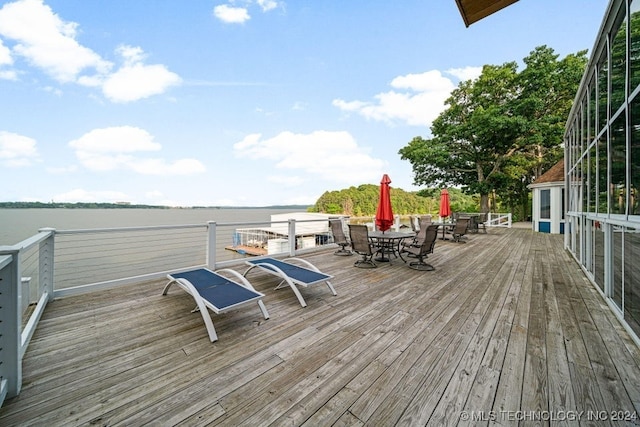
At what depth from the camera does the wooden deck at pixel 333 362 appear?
1546mm

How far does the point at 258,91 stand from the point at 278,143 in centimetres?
733

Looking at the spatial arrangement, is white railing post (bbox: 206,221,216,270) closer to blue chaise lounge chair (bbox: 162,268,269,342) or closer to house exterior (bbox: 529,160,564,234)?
blue chaise lounge chair (bbox: 162,268,269,342)

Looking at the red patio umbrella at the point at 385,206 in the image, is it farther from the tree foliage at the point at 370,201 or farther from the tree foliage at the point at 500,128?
the tree foliage at the point at 370,201

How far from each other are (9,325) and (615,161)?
6184mm

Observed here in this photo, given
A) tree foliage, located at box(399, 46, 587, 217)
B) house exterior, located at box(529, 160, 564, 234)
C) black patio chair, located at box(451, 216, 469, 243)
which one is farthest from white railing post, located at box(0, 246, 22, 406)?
tree foliage, located at box(399, 46, 587, 217)

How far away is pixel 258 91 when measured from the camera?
15219 mm

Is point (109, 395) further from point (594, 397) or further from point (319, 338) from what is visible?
point (594, 397)

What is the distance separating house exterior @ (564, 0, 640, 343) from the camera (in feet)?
8.59

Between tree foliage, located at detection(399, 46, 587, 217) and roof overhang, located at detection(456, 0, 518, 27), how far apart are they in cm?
1408

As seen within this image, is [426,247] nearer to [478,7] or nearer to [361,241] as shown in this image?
[361,241]

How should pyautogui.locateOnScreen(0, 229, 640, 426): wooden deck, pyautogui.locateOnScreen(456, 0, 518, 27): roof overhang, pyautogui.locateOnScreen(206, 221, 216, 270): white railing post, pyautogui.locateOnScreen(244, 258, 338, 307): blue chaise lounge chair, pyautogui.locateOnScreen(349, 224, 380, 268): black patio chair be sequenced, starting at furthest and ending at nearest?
pyautogui.locateOnScreen(349, 224, 380, 268): black patio chair
pyautogui.locateOnScreen(206, 221, 216, 270): white railing post
pyautogui.locateOnScreen(244, 258, 338, 307): blue chaise lounge chair
pyautogui.locateOnScreen(456, 0, 518, 27): roof overhang
pyautogui.locateOnScreen(0, 229, 640, 426): wooden deck

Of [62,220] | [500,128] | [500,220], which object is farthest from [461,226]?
[62,220]

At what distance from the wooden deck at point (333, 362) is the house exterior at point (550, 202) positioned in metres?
10.6

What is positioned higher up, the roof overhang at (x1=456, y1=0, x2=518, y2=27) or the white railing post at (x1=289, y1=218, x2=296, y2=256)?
the roof overhang at (x1=456, y1=0, x2=518, y2=27)
